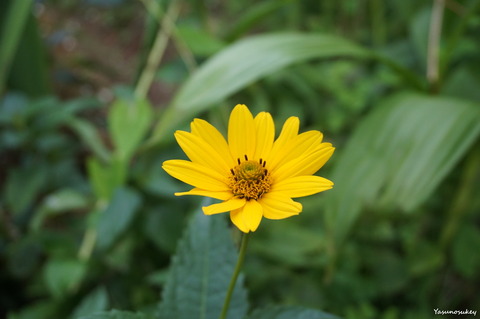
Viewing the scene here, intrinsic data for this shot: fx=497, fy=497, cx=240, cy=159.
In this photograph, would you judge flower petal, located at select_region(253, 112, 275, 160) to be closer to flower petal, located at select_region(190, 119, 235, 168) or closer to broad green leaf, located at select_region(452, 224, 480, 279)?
flower petal, located at select_region(190, 119, 235, 168)

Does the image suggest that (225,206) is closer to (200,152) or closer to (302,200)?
(200,152)

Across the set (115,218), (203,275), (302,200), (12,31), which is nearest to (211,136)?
(203,275)

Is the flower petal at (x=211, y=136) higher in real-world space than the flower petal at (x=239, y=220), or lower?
higher

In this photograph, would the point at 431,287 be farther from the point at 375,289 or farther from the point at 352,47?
the point at 352,47

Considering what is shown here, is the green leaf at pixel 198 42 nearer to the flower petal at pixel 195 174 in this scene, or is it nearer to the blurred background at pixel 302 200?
the blurred background at pixel 302 200

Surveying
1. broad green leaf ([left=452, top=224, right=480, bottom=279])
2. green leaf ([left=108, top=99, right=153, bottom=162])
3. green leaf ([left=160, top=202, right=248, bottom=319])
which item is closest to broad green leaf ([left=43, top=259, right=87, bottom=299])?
green leaf ([left=108, top=99, right=153, bottom=162])

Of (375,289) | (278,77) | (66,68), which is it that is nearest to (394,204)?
(375,289)

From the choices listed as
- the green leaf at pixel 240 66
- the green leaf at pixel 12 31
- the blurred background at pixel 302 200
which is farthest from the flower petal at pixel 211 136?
the green leaf at pixel 12 31
